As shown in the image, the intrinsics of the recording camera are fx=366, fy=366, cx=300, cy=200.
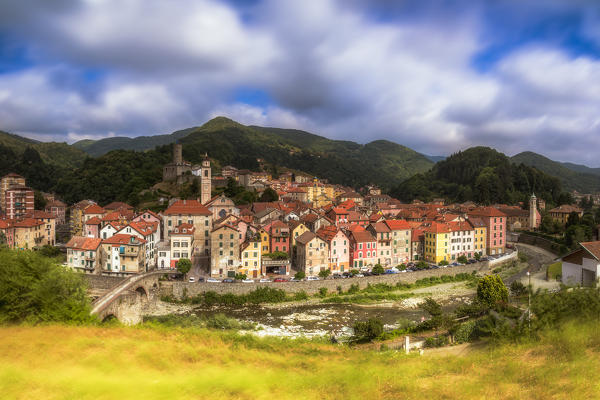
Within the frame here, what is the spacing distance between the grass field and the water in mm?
14476

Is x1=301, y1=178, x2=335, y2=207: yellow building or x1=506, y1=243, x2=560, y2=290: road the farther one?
x1=301, y1=178, x2=335, y2=207: yellow building

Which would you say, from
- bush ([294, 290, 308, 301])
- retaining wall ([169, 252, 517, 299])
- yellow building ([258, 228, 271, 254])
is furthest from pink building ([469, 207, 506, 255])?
yellow building ([258, 228, 271, 254])

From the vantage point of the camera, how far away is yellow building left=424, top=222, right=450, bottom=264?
46.3 meters

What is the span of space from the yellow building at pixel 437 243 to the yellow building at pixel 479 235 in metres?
6.25

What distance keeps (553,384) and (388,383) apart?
4.26 meters

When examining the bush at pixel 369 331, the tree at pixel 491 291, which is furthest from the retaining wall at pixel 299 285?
the bush at pixel 369 331

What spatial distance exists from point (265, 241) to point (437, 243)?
21.9m

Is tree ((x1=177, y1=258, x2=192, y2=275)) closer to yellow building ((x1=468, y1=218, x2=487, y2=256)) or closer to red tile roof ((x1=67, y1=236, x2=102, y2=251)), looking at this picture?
red tile roof ((x1=67, y1=236, x2=102, y2=251))

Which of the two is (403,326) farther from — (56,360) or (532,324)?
(56,360)

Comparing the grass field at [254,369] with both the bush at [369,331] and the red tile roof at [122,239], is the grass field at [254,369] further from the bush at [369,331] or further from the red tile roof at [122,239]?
the red tile roof at [122,239]

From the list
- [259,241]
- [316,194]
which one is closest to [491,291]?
[259,241]

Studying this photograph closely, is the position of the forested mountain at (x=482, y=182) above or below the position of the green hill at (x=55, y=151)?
below

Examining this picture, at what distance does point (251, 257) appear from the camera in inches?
1513

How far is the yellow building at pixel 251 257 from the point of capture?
125ft
